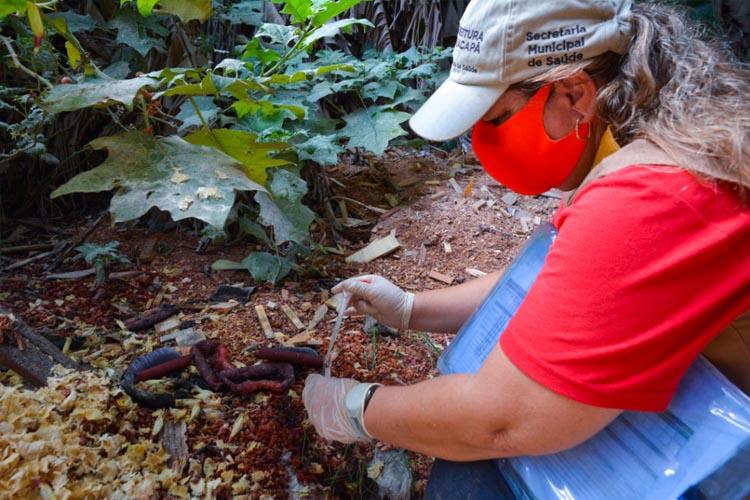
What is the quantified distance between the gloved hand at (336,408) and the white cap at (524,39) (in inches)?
28.3

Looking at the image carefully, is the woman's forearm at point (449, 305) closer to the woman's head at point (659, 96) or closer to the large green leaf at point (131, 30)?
the woman's head at point (659, 96)

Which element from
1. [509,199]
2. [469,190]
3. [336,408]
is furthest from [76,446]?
[509,199]

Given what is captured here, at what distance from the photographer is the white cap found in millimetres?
1168

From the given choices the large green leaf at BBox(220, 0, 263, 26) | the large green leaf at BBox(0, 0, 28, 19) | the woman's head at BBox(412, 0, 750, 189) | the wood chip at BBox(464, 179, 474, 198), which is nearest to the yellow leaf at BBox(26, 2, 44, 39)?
the large green leaf at BBox(0, 0, 28, 19)

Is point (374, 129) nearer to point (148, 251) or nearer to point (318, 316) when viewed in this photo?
point (318, 316)

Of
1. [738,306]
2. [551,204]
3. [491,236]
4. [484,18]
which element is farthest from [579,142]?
[551,204]

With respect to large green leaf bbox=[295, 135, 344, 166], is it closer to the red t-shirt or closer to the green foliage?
the green foliage

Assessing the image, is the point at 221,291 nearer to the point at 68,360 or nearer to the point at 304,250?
the point at 304,250

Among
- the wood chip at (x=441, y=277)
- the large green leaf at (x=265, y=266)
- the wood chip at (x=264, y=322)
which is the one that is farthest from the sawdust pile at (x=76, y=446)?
the wood chip at (x=441, y=277)

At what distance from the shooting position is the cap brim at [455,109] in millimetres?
1285

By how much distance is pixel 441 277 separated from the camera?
2637 mm

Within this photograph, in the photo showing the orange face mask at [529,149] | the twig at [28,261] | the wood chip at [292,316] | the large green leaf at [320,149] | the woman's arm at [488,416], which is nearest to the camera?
the woman's arm at [488,416]

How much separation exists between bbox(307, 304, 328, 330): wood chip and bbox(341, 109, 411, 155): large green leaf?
2.52ft

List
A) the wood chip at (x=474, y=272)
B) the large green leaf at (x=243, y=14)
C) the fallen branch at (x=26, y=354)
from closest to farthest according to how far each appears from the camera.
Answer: the fallen branch at (x=26, y=354) → the wood chip at (x=474, y=272) → the large green leaf at (x=243, y=14)
